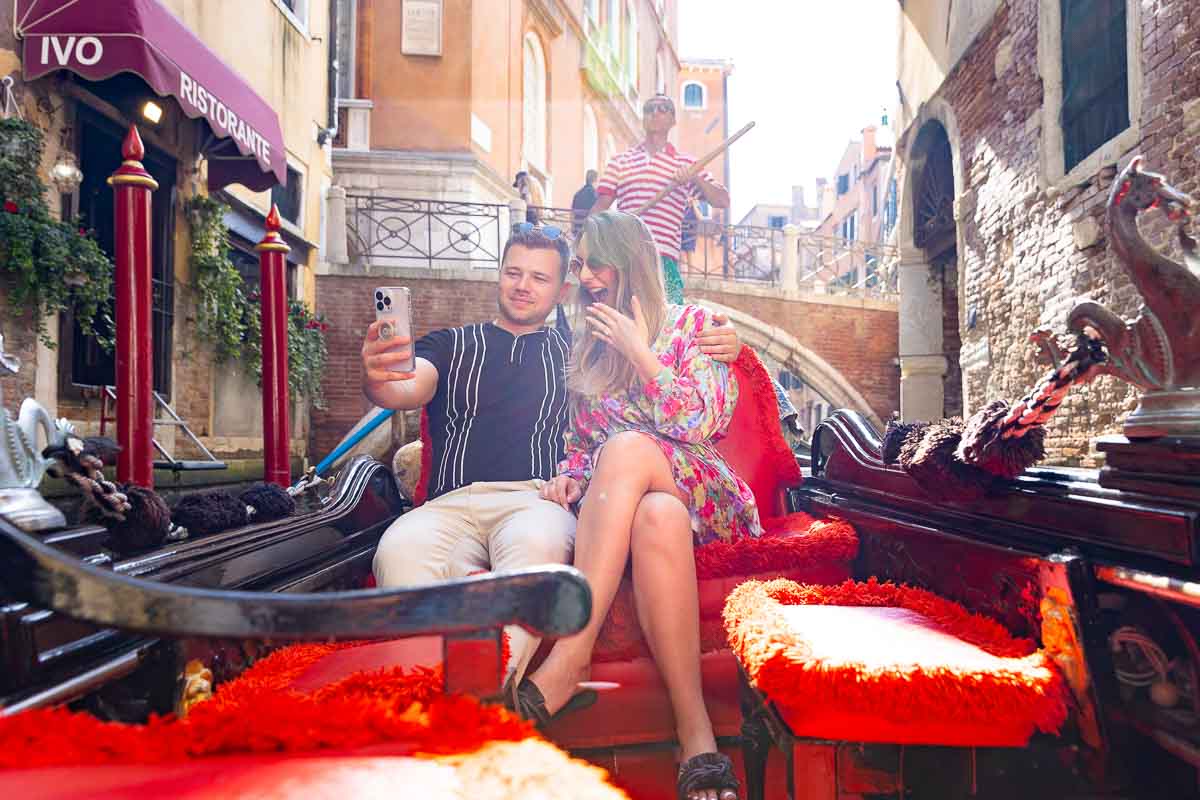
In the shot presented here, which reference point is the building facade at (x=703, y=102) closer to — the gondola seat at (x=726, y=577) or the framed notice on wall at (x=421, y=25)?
the framed notice on wall at (x=421, y=25)

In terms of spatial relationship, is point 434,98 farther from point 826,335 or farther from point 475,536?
point 475,536

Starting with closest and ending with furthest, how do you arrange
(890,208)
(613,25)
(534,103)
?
(534,103), (613,25), (890,208)

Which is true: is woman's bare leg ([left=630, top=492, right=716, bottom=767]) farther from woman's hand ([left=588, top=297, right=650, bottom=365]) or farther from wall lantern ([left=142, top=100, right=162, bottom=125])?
wall lantern ([left=142, top=100, right=162, bottom=125])

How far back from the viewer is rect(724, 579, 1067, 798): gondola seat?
102 centimetres

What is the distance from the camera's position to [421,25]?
34.1 feet

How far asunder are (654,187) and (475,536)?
1.80 m

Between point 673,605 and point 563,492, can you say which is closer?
point 673,605

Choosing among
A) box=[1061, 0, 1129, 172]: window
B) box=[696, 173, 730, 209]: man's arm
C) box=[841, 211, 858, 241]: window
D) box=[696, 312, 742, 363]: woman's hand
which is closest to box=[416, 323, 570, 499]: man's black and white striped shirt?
box=[696, 312, 742, 363]: woman's hand

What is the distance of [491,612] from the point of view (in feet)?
1.58

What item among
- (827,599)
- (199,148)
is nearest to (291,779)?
(827,599)

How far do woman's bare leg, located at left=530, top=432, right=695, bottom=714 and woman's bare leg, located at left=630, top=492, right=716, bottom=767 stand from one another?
3 cm

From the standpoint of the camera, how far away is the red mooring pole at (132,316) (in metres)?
0.99

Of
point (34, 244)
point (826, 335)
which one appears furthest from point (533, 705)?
point (826, 335)

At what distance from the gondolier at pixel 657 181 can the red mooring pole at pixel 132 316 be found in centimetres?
215
